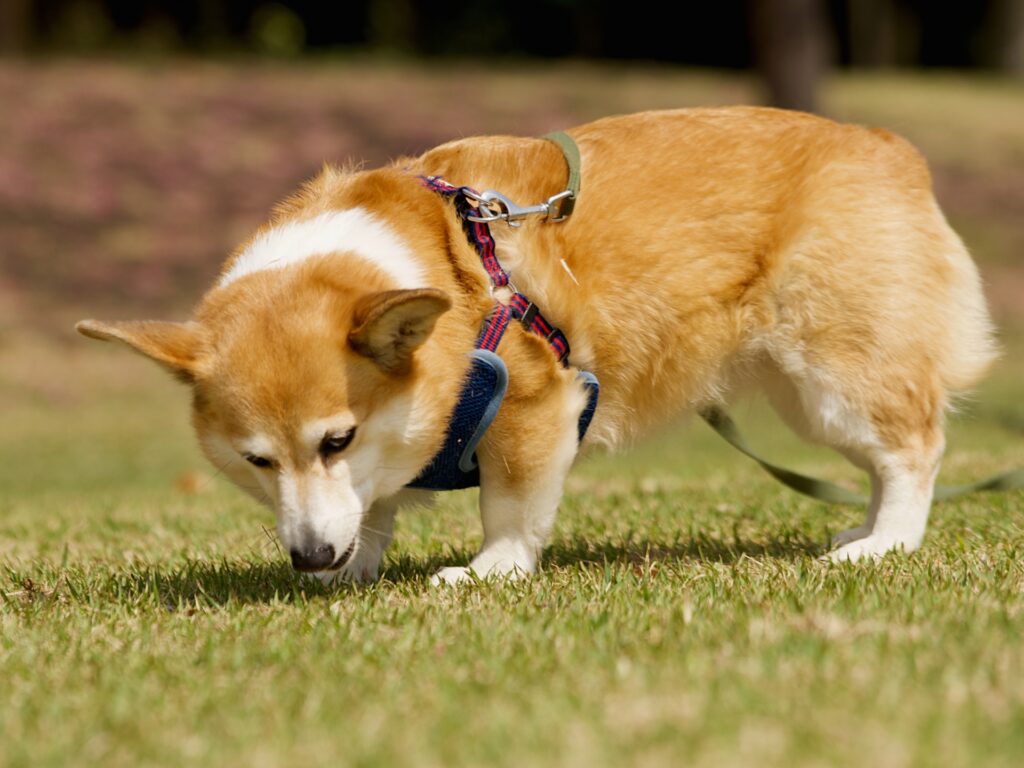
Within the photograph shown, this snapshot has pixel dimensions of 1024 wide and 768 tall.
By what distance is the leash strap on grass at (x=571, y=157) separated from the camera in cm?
423

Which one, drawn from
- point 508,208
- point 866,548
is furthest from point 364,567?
point 866,548

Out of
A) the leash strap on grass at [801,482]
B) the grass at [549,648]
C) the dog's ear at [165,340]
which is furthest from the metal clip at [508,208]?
the leash strap on grass at [801,482]

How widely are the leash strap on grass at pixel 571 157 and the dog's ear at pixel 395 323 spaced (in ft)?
2.54

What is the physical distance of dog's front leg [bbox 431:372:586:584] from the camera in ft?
13.7

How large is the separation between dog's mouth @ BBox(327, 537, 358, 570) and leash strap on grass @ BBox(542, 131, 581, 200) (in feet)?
4.32

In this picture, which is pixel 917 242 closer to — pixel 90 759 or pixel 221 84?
pixel 90 759

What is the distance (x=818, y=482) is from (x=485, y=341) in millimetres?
1975

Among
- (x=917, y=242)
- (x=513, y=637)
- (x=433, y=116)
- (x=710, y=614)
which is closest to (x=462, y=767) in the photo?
(x=513, y=637)

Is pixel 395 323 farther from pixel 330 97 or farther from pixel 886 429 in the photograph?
pixel 330 97

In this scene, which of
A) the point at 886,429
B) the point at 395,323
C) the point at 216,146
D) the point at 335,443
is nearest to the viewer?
the point at 395,323

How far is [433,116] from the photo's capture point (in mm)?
22984

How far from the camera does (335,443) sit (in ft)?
12.5

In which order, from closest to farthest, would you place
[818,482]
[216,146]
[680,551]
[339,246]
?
[339,246] → [680,551] → [818,482] → [216,146]

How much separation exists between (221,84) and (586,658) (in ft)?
71.7
